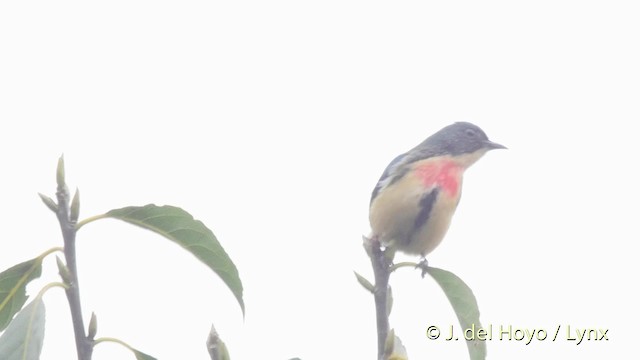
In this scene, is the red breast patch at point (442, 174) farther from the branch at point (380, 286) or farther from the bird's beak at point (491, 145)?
the branch at point (380, 286)

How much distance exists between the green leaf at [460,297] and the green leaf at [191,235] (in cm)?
137

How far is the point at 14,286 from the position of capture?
3.15 metres

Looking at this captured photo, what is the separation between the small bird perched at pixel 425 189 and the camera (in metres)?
6.84

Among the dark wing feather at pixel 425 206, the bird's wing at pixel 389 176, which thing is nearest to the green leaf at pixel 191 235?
the dark wing feather at pixel 425 206

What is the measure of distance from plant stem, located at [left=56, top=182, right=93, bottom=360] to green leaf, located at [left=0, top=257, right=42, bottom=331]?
1.37ft

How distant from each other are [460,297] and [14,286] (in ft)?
7.16

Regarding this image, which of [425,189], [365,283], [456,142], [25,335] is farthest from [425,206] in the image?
[25,335]

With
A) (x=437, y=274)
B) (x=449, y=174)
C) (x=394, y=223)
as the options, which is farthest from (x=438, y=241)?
(x=437, y=274)

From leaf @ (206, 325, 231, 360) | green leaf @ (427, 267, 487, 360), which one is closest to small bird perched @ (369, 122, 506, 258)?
green leaf @ (427, 267, 487, 360)

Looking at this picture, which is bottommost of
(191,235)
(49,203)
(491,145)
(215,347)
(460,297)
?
(460,297)

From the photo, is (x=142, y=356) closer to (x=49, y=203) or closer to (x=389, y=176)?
(x=49, y=203)

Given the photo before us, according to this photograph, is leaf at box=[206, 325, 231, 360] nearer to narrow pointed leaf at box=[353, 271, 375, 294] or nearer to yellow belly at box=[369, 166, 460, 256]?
narrow pointed leaf at box=[353, 271, 375, 294]

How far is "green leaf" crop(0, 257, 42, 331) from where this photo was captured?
122 inches

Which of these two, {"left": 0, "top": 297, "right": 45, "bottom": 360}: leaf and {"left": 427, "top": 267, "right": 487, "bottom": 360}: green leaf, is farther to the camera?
{"left": 427, "top": 267, "right": 487, "bottom": 360}: green leaf
